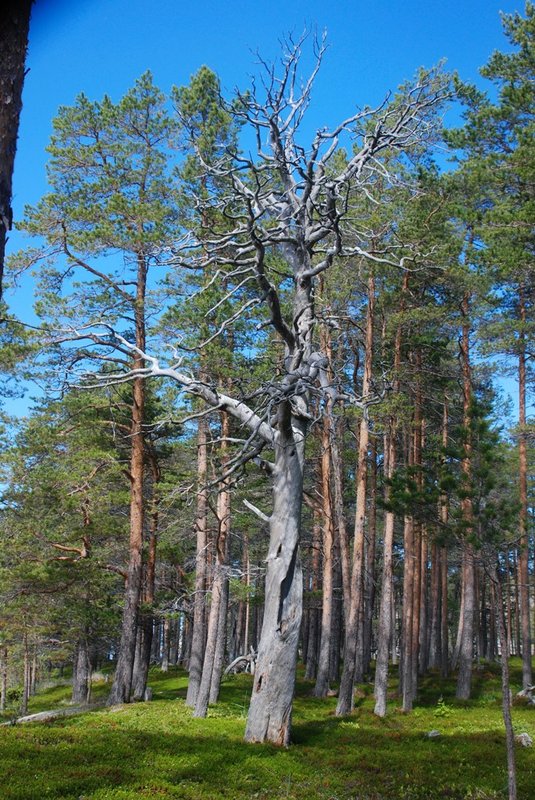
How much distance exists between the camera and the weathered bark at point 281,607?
Result: 31.7 feet

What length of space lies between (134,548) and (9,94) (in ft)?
49.7

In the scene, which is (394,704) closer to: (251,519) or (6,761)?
(251,519)

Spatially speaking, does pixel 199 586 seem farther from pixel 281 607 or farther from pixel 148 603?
pixel 281 607

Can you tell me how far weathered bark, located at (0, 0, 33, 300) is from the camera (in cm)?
362

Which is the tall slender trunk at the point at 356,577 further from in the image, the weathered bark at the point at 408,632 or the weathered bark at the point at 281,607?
the weathered bark at the point at 281,607

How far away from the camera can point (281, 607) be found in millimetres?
9938

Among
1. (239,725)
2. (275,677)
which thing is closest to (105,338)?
(275,677)

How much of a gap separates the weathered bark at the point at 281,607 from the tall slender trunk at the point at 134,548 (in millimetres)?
7215

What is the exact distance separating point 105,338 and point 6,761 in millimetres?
7160

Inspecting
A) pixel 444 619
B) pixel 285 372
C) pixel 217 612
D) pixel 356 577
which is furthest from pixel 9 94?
pixel 444 619

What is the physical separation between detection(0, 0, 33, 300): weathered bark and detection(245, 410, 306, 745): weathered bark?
6.84m

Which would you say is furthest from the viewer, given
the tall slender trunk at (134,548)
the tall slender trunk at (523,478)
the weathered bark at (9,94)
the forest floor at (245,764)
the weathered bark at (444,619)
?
the weathered bark at (444,619)

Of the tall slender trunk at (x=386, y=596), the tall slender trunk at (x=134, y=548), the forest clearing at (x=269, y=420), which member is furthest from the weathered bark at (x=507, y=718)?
the tall slender trunk at (x=134, y=548)

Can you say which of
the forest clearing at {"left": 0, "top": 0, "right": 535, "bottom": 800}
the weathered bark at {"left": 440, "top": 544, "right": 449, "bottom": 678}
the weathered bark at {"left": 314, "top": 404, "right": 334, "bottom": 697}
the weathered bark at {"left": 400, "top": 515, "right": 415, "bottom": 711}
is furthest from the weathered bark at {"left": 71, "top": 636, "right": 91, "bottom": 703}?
the weathered bark at {"left": 440, "top": 544, "right": 449, "bottom": 678}
